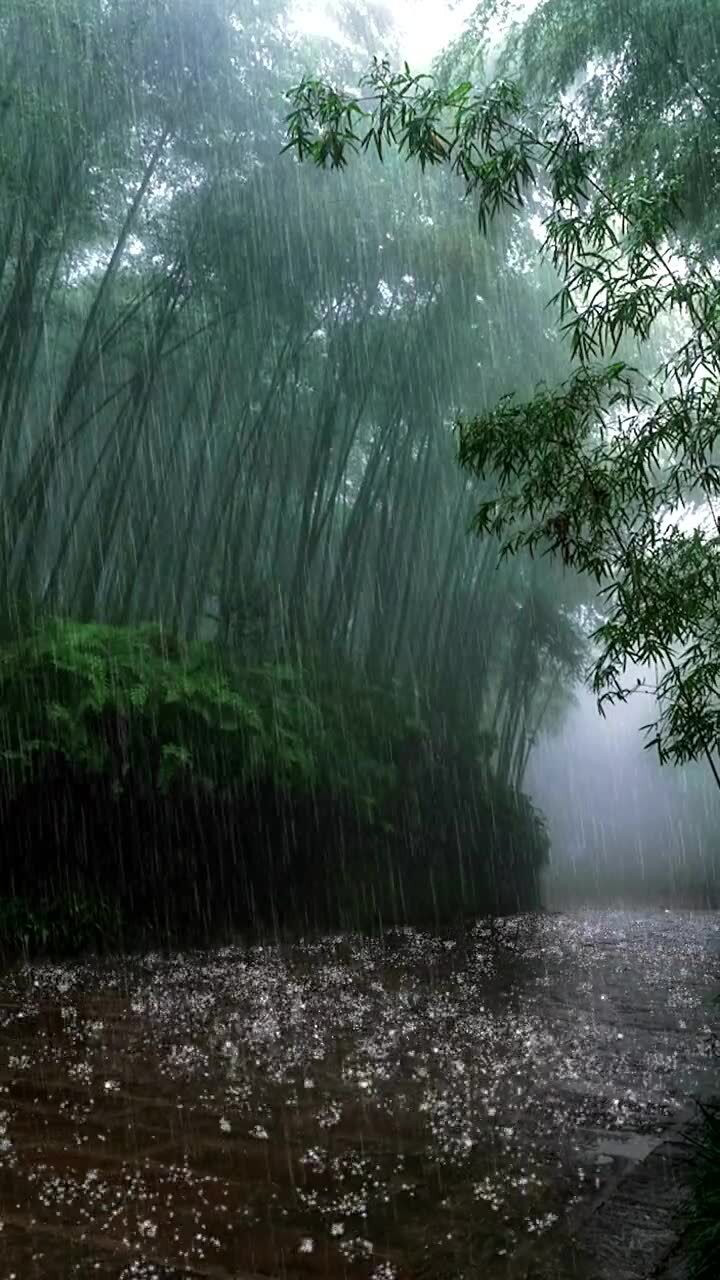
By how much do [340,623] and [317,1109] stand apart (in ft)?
29.8

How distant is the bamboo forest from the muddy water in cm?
2

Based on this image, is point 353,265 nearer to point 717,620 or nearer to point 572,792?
point 717,620

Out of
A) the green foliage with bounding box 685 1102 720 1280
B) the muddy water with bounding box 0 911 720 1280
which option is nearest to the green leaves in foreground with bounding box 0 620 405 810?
the muddy water with bounding box 0 911 720 1280

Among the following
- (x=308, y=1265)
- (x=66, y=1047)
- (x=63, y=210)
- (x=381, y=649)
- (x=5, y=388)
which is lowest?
(x=308, y=1265)

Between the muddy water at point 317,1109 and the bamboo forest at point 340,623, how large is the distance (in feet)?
0.08

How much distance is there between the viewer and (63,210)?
8438mm

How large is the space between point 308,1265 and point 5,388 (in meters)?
7.16

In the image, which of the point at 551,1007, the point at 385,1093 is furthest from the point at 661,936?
the point at 385,1093

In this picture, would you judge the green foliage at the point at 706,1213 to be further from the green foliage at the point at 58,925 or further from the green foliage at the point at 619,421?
the green foliage at the point at 58,925

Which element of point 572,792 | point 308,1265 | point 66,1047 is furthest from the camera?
point 572,792

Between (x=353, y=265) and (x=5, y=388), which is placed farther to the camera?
(x=353, y=265)

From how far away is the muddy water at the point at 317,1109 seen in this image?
9.93 feet

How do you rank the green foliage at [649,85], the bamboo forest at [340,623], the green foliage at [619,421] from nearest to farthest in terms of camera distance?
the bamboo forest at [340,623], the green foliage at [619,421], the green foliage at [649,85]

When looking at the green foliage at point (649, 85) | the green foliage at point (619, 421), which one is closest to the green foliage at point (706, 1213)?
the green foliage at point (619, 421)
